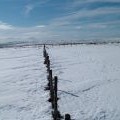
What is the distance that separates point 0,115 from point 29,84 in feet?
16.1

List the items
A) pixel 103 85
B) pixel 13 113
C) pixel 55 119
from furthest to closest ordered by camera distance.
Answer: pixel 103 85
pixel 13 113
pixel 55 119

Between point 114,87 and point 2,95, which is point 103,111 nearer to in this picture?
point 114,87

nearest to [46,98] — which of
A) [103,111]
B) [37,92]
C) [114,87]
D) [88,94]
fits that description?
[37,92]

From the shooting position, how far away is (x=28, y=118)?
25.8 ft

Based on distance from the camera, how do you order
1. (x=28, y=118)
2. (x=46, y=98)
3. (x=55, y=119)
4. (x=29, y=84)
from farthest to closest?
(x=29, y=84), (x=46, y=98), (x=28, y=118), (x=55, y=119)

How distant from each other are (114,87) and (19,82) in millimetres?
5410

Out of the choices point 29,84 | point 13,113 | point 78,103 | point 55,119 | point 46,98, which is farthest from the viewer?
point 29,84

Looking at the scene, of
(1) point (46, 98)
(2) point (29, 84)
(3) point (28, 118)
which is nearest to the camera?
(3) point (28, 118)

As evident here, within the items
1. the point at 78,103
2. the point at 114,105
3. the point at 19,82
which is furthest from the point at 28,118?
the point at 19,82

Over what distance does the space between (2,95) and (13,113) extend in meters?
2.83

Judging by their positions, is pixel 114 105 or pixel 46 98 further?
pixel 46 98

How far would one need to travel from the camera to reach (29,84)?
43.2ft

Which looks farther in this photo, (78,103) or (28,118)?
(78,103)

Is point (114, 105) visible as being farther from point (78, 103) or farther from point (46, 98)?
point (46, 98)
